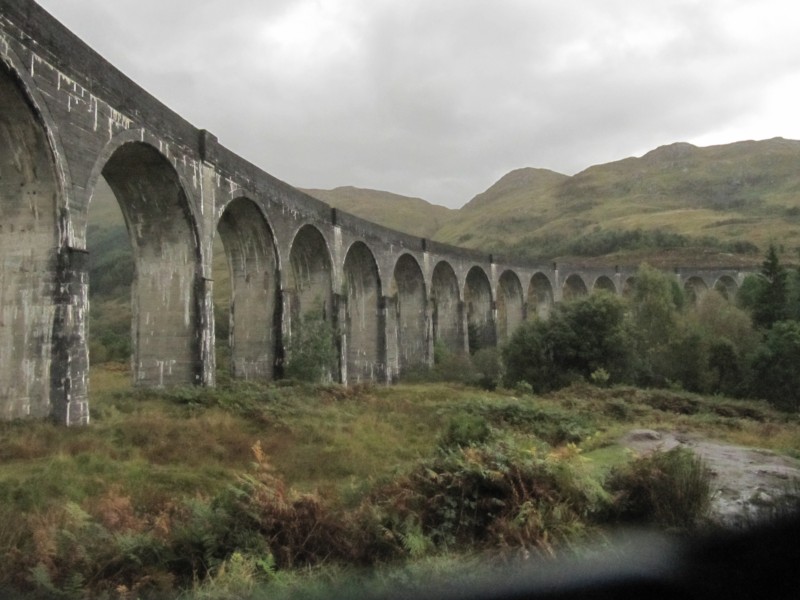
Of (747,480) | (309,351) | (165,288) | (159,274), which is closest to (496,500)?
(747,480)

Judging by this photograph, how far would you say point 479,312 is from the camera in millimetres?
39062

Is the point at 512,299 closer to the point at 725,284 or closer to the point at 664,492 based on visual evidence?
the point at 725,284

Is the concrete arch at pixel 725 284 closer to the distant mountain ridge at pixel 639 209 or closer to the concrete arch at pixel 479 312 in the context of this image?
the distant mountain ridge at pixel 639 209

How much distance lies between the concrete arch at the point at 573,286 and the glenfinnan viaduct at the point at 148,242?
21.2m

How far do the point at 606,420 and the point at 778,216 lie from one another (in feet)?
302

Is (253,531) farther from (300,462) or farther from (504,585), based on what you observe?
(300,462)

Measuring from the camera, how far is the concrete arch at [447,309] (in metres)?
35.1

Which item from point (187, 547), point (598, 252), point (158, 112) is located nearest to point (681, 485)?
point (187, 547)

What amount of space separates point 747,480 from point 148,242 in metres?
14.1

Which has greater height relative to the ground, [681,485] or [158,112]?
[158,112]

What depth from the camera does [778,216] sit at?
297 feet

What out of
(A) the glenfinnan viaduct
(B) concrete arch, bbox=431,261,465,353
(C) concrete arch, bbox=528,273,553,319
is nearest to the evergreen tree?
(B) concrete arch, bbox=431,261,465,353

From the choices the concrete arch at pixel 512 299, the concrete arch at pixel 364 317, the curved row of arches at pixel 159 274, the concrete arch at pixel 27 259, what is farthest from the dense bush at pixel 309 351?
the concrete arch at pixel 512 299

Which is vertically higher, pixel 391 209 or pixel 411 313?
pixel 391 209
